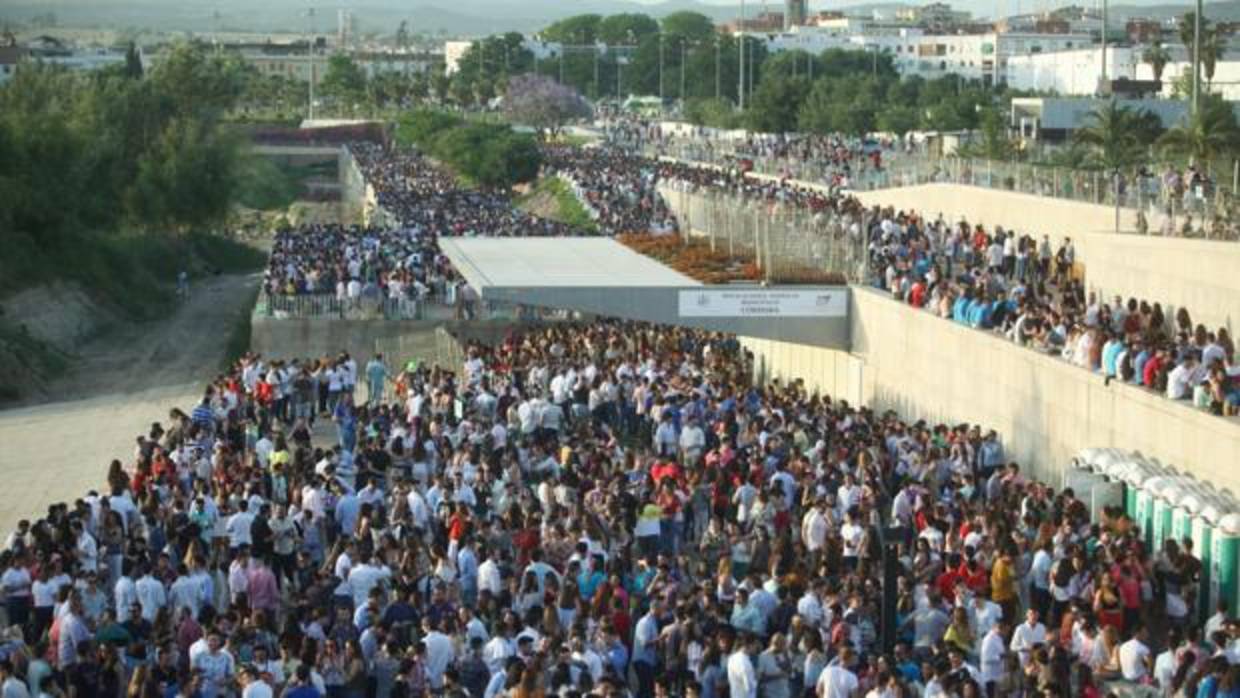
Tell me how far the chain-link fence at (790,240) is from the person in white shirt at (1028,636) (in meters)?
19.1

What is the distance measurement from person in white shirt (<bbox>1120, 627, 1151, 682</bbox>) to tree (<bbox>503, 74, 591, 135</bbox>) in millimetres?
115373

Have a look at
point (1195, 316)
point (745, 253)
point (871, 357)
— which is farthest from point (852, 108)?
point (1195, 316)

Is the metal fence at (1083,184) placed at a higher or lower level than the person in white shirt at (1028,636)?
higher

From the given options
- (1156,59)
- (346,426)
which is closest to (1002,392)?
(346,426)

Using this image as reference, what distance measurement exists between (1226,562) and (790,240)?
18.2m

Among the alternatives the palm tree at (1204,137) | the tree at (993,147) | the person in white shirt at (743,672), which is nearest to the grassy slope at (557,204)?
the tree at (993,147)

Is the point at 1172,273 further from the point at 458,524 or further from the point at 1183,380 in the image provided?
the point at 458,524

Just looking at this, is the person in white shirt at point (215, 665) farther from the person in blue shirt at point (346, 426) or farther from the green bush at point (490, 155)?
the green bush at point (490, 155)

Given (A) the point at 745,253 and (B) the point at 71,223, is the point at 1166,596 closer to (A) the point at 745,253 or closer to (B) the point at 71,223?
(A) the point at 745,253

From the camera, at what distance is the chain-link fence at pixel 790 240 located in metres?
35.5

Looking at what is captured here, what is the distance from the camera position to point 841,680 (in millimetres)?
14836

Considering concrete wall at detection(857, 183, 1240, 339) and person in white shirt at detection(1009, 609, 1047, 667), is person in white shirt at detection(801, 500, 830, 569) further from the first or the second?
concrete wall at detection(857, 183, 1240, 339)

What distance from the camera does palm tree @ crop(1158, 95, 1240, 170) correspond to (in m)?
39.2

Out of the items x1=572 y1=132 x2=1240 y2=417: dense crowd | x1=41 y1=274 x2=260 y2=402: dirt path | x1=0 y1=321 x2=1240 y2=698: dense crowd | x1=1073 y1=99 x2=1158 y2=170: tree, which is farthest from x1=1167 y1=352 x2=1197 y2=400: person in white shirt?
x1=41 y1=274 x2=260 y2=402: dirt path
